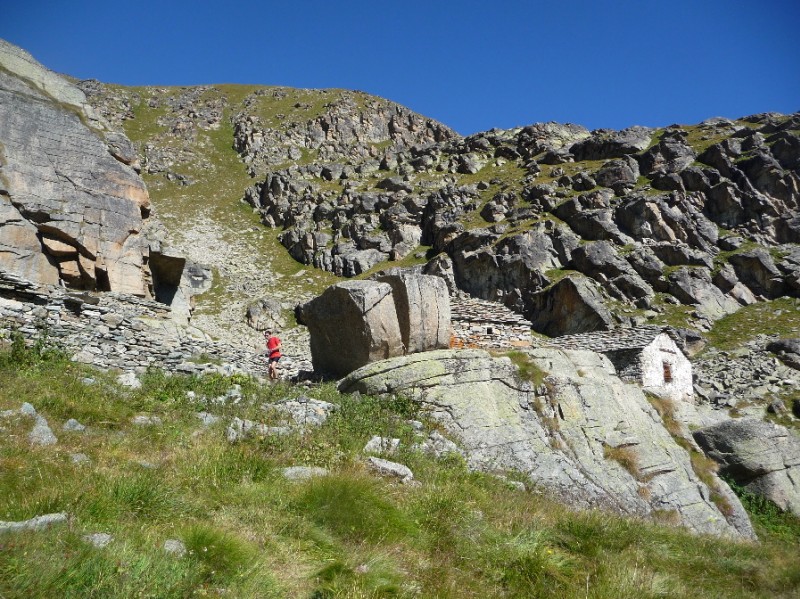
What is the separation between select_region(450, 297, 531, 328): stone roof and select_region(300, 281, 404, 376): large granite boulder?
19.4 ft

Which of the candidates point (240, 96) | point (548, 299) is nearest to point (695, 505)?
point (548, 299)

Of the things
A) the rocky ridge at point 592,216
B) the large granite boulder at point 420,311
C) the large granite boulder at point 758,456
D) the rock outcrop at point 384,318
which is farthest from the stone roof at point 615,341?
the rocky ridge at point 592,216

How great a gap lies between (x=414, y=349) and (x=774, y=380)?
120 feet

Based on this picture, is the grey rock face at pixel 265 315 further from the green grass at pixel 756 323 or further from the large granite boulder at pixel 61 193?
the green grass at pixel 756 323

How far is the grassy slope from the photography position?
12.3 feet

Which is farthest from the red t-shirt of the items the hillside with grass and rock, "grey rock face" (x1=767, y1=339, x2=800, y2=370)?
"grey rock face" (x1=767, y1=339, x2=800, y2=370)

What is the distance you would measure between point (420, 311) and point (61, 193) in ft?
42.9

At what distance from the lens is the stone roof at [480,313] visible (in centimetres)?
1872

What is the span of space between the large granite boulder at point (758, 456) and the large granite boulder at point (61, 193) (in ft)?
65.1

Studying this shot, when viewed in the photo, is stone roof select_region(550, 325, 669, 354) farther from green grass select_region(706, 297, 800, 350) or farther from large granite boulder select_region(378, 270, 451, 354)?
green grass select_region(706, 297, 800, 350)

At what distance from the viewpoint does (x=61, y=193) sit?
16.9m

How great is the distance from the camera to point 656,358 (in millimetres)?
20938

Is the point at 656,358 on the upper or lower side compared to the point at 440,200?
lower

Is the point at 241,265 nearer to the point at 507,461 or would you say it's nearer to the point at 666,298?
the point at 666,298
